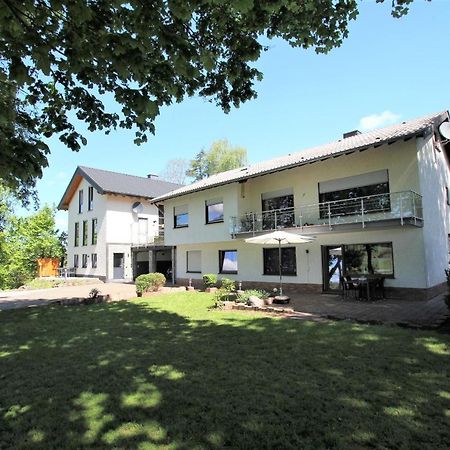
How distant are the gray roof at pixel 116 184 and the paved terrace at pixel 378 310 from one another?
61.6 feet

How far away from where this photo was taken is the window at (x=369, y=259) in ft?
43.2

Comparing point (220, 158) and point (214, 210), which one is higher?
point (220, 158)

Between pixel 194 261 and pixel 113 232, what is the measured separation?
28.2ft

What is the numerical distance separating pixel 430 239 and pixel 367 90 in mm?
6286

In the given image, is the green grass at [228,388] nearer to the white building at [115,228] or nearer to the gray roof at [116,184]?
the white building at [115,228]

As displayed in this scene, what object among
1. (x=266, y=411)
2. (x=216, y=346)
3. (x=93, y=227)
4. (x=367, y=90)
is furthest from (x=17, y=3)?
(x=93, y=227)

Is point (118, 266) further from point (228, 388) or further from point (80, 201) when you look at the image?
point (228, 388)

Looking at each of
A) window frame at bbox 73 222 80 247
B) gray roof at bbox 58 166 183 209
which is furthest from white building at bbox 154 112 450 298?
window frame at bbox 73 222 80 247

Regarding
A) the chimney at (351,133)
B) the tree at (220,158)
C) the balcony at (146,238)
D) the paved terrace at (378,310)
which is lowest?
the paved terrace at (378,310)

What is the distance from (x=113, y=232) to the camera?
26.5 m

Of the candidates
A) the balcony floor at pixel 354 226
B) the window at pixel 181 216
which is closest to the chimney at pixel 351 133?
the balcony floor at pixel 354 226

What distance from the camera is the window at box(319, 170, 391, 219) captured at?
13.5 metres


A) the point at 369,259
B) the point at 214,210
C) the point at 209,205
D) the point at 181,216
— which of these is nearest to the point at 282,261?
the point at 369,259

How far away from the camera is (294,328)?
7.78 metres
